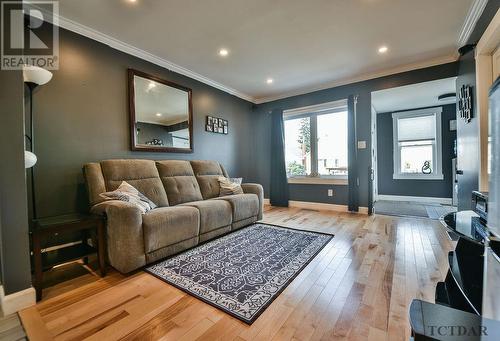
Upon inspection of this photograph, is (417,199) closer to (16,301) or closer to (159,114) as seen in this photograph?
(159,114)

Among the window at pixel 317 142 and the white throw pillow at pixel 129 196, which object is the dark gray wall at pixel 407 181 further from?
the white throw pillow at pixel 129 196

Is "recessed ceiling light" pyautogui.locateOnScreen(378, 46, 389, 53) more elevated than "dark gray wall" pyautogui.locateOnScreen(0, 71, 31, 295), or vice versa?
"recessed ceiling light" pyautogui.locateOnScreen(378, 46, 389, 53)

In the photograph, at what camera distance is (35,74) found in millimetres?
1814

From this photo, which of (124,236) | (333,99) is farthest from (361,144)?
(124,236)

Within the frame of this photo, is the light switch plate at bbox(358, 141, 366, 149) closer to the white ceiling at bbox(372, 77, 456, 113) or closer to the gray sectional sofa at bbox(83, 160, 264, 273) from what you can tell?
the white ceiling at bbox(372, 77, 456, 113)

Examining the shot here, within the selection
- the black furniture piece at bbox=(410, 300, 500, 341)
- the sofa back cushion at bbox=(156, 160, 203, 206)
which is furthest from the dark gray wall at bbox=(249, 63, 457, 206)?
the black furniture piece at bbox=(410, 300, 500, 341)

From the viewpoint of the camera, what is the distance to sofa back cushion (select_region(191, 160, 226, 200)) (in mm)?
3381

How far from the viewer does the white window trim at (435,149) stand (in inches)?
201

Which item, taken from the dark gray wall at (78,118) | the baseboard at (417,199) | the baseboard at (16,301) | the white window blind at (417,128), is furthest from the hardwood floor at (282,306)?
the white window blind at (417,128)

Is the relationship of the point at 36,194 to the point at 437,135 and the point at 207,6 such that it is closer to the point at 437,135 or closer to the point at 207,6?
the point at 207,6

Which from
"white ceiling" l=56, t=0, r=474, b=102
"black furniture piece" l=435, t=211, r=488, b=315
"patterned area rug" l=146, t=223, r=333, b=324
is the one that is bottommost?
"patterned area rug" l=146, t=223, r=333, b=324

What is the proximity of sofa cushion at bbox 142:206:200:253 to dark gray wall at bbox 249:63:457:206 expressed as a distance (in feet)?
9.61

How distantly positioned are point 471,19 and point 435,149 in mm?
3691

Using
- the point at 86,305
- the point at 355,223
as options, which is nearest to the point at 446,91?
the point at 355,223
